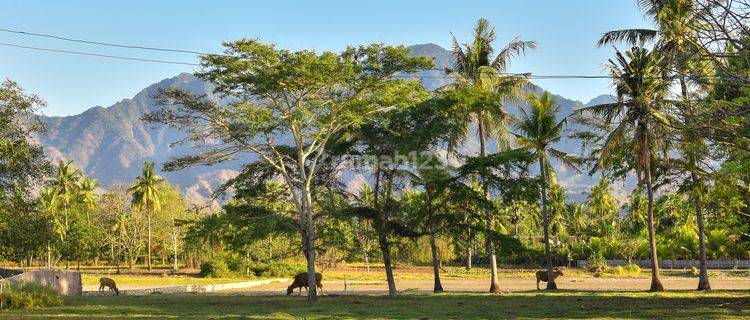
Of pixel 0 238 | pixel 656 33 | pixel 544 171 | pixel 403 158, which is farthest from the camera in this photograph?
pixel 544 171

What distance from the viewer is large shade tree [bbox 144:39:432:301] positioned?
27156 millimetres

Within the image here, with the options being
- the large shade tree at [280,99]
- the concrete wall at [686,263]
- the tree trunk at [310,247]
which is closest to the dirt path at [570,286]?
the tree trunk at [310,247]

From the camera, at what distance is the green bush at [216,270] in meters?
68.4

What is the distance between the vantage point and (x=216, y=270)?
68.6m

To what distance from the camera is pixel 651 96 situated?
33281mm

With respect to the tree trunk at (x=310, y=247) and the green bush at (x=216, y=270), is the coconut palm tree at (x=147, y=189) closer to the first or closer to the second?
the green bush at (x=216, y=270)

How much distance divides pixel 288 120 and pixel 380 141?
19.7 feet

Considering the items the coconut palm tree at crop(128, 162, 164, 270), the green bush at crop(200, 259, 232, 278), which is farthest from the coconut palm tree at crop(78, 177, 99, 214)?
the green bush at crop(200, 259, 232, 278)

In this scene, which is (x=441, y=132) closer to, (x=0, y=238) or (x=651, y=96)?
(x=651, y=96)

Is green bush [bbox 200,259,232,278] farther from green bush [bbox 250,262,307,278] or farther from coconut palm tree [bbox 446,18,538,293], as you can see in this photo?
coconut palm tree [bbox 446,18,538,293]

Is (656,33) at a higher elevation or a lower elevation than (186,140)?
higher

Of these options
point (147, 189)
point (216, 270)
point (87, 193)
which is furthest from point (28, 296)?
point (87, 193)

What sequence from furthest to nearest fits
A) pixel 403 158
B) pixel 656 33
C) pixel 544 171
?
1. pixel 544 171
2. pixel 656 33
3. pixel 403 158

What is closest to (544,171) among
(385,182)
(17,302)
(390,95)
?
(385,182)
